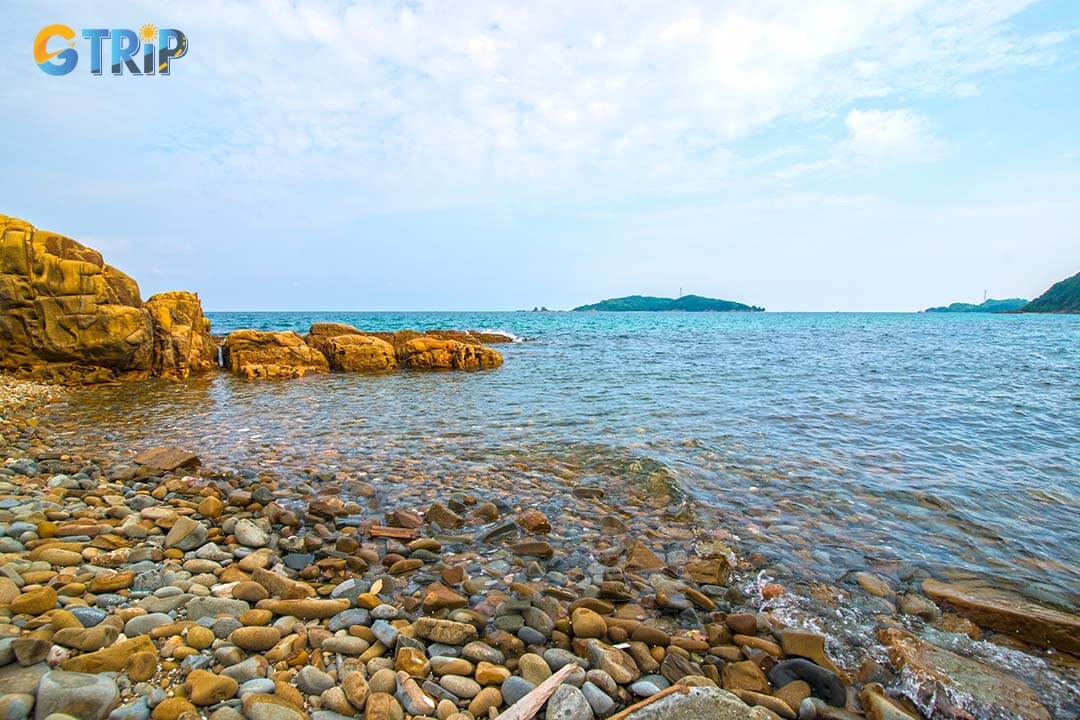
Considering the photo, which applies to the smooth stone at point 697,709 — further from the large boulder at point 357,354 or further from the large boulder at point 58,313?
the large boulder at point 357,354

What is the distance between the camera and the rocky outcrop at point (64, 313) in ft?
53.5

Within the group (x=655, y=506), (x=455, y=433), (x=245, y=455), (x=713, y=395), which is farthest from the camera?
(x=713, y=395)

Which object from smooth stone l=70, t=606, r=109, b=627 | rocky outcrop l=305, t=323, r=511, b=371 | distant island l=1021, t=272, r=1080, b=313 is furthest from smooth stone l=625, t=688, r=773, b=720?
distant island l=1021, t=272, r=1080, b=313

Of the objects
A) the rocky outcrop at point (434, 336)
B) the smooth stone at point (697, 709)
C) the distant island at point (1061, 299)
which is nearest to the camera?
the smooth stone at point (697, 709)

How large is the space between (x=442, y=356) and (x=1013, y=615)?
2304 cm

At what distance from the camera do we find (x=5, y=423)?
1052 centimetres

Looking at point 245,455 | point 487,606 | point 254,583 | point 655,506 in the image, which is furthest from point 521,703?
point 245,455

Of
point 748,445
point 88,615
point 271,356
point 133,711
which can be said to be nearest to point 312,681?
point 133,711

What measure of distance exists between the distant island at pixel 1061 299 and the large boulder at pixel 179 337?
594ft

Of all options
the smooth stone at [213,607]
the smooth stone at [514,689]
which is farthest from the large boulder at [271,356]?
the smooth stone at [514,689]

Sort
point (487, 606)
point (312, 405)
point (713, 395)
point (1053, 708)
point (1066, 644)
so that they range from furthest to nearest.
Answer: point (713, 395), point (312, 405), point (487, 606), point (1066, 644), point (1053, 708)

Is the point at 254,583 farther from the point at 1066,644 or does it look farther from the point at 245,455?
the point at 1066,644

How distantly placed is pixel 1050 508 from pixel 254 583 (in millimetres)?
10000

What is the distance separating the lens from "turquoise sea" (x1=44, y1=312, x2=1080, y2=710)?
5.83 metres
